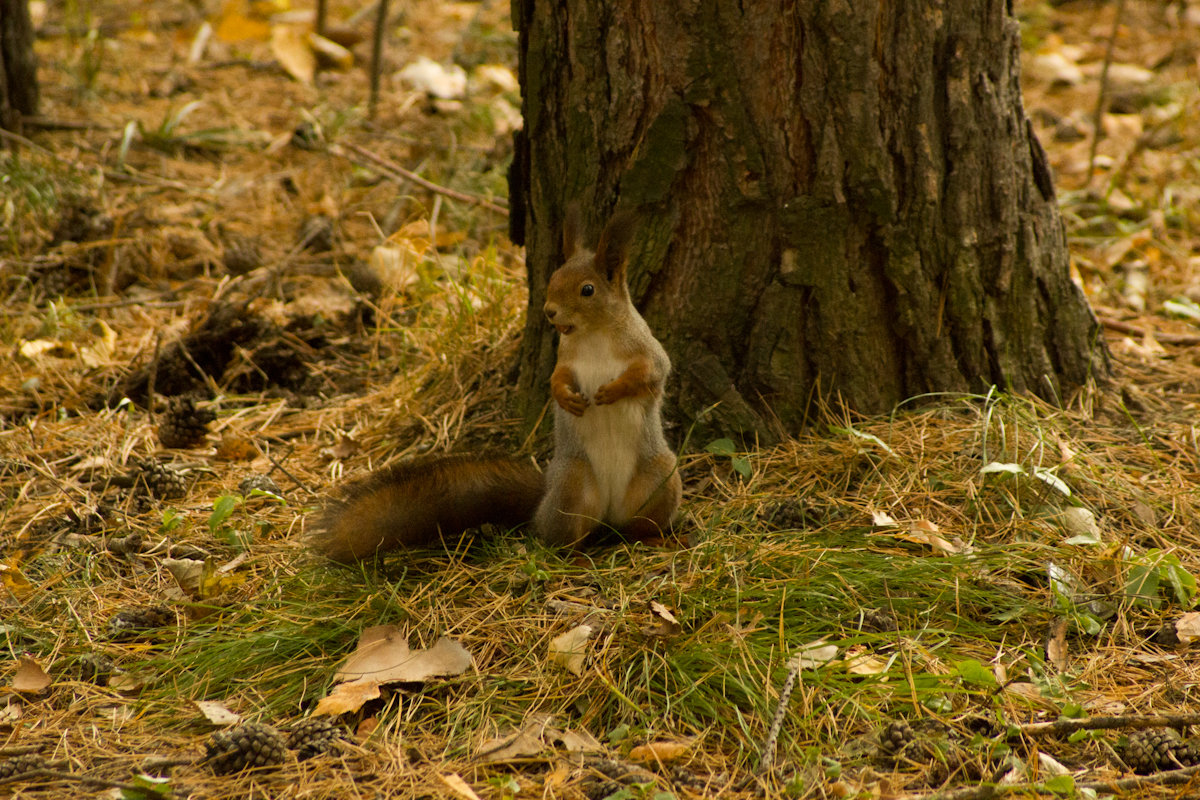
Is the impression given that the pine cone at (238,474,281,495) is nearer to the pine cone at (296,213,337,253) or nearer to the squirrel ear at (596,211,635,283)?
the squirrel ear at (596,211,635,283)

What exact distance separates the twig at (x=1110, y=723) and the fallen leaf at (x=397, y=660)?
1000 mm

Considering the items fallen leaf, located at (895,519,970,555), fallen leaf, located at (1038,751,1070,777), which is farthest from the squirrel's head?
fallen leaf, located at (1038,751,1070,777)

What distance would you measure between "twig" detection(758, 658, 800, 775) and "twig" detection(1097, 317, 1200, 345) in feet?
7.49

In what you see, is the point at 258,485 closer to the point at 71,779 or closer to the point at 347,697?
the point at 347,697

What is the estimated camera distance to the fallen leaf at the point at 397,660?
6.40 ft

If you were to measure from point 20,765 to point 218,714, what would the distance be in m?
0.31

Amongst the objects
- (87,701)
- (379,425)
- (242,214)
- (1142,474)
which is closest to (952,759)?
(1142,474)

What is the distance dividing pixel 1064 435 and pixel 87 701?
2.29 meters

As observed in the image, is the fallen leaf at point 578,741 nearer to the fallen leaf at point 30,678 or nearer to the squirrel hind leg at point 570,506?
the squirrel hind leg at point 570,506

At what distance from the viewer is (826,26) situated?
2.44m

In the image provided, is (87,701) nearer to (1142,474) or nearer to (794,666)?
(794,666)

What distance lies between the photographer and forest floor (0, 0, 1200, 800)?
1.75 metres

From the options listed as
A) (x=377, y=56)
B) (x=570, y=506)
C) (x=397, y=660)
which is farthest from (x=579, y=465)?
(x=377, y=56)

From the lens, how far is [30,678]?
6.63ft
